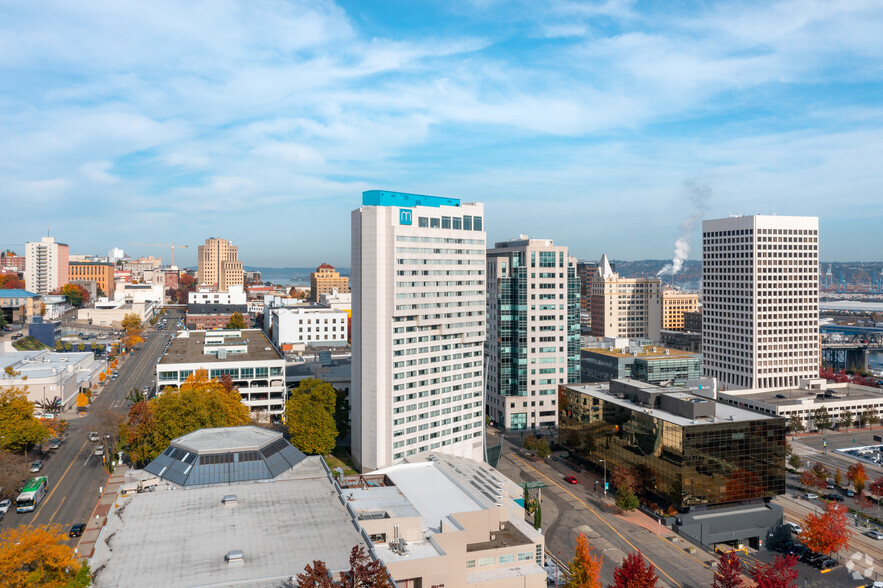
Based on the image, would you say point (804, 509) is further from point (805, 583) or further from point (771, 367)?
point (771, 367)

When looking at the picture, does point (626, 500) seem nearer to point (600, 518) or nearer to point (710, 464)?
point (600, 518)

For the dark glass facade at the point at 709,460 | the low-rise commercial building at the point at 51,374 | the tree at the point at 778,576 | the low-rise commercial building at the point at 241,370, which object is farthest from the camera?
the low-rise commercial building at the point at 51,374

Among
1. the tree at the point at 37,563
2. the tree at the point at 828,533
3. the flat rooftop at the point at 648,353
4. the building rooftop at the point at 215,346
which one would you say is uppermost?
the building rooftop at the point at 215,346

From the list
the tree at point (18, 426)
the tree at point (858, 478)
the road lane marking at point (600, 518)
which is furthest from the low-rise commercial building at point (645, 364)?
the tree at point (18, 426)

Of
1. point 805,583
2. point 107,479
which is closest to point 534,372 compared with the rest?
point 805,583

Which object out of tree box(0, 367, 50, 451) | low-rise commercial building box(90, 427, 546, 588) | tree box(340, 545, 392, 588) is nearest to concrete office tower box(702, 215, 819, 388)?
low-rise commercial building box(90, 427, 546, 588)

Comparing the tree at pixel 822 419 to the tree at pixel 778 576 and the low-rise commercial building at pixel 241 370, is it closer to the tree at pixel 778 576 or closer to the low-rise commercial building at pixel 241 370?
the tree at pixel 778 576

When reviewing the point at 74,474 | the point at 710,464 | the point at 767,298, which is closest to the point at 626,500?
the point at 710,464
